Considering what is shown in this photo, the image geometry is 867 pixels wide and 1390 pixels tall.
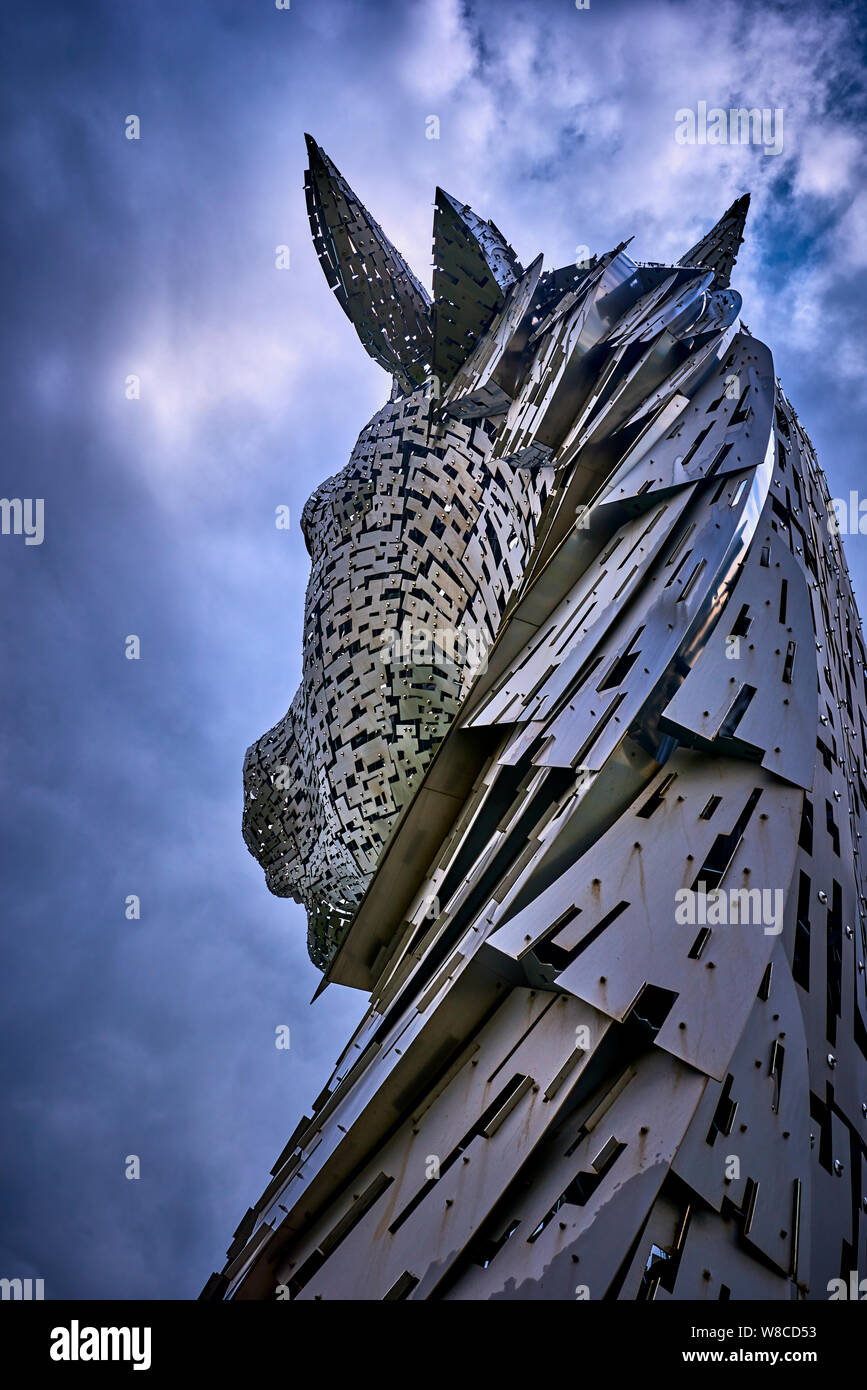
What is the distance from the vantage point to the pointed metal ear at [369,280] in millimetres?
16875

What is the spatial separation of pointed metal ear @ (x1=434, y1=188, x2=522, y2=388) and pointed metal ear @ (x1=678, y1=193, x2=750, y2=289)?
153 inches

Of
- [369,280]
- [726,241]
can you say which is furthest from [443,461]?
[726,241]

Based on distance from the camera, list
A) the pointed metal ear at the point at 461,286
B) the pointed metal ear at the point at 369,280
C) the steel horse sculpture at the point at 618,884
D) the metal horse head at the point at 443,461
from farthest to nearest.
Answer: the pointed metal ear at the point at 369,280, the pointed metal ear at the point at 461,286, the metal horse head at the point at 443,461, the steel horse sculpture at the point at 618,884

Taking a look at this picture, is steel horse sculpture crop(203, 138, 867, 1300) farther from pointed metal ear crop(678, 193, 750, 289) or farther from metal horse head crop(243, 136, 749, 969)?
pointed metal ear crop(678, 193, 750, 289)

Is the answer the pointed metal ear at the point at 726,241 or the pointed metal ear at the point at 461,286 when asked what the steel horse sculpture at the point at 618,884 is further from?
the pointed metal ear at the point at 726,241

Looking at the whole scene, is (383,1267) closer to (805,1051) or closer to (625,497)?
(805,1051)

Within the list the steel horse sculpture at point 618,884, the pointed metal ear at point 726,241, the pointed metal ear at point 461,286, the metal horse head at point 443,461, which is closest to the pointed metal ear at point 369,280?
the metal horse head at point 443,461

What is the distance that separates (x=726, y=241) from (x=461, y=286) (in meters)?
5.12

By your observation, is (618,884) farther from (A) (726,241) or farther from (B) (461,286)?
(A) (726,241)

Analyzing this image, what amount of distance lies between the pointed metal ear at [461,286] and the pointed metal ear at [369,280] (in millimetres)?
1740

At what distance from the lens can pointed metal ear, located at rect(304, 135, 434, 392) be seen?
1688 cm

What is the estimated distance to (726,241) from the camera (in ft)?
57.9

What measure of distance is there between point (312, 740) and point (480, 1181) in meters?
10.8

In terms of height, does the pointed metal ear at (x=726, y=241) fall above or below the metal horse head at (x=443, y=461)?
above
